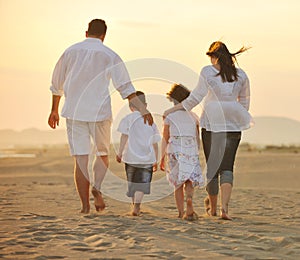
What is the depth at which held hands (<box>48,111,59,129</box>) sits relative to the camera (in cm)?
752

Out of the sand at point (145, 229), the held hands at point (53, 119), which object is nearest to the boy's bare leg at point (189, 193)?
the sand at point (145, 229)

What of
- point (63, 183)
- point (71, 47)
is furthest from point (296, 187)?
point (71, 47)

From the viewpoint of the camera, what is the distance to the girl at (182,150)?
7565 millimetres

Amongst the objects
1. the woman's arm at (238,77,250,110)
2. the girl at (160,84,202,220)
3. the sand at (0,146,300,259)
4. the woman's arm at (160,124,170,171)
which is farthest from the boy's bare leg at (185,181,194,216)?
the woman's arm at (238,77,250,110)

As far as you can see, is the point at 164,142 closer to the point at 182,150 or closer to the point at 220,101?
the point at 182,150

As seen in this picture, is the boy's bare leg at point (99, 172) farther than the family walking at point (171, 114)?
Yes

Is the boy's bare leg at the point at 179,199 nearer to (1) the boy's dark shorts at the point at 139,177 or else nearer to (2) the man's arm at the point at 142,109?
(1) the boy's dark shorts at the point at 139,177

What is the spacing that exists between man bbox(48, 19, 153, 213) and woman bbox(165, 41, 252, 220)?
23.5 inches

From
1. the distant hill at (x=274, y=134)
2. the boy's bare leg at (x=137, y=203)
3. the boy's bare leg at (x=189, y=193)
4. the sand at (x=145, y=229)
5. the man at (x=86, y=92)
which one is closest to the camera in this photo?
the sand at (x=145, y=229)

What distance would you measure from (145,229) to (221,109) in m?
1.78

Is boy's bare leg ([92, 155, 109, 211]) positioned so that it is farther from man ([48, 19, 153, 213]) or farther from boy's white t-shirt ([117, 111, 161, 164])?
boy's white t-shirt ([117, 111, 161, 164])

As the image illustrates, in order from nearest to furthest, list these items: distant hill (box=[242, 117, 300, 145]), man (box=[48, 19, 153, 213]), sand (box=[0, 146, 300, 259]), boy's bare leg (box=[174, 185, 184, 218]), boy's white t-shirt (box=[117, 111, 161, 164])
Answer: sand (box=[0, 146, 300, 259]), man (box=[48, 19, 153, 213]), boy's bare leg (box=[174, 185, 184, 218]), boy's white t-shirt (box=[117, 111, 161, 164]), distant hill (box=[242, 117, 300, 145])

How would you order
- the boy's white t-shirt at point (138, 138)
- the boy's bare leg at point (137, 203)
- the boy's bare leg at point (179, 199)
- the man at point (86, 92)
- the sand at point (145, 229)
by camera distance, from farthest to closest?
1. the boy's white t-shirt at point (138, 138)
2. the boy's bare leg at point (137, 203)
3. the boy's bare leg at point (179, 199)
4. the man at point (86, 92)
5. the sand at point (145, 229)

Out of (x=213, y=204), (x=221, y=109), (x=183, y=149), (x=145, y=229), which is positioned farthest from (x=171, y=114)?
(x=145, y=229)
